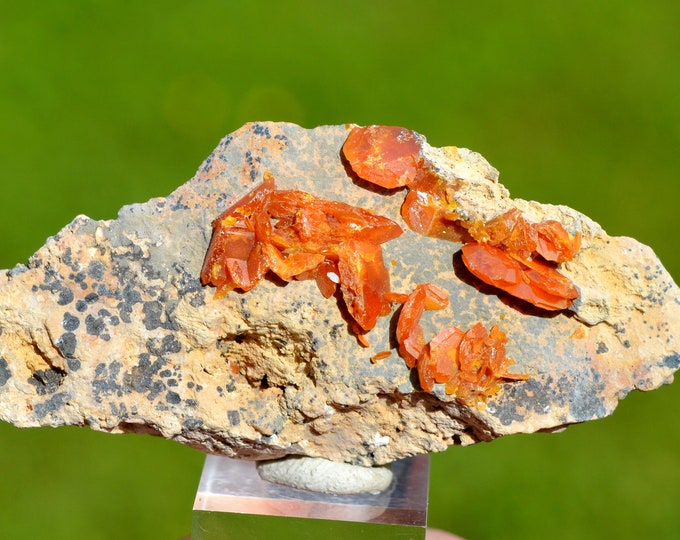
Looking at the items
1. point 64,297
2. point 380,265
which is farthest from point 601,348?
point 64,297

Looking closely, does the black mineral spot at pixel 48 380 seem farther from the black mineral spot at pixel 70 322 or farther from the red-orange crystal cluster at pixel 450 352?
the red-orange crystal cluster at pixel 450 352

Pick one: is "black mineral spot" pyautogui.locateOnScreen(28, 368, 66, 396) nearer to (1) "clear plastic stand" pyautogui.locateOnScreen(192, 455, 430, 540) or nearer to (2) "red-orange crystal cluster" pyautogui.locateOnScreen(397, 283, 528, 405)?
(1) "clear plastic stand" pyautogui.locateOnScreen(192, 455, 430, 540)

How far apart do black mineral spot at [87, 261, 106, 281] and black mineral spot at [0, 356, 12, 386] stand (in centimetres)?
35

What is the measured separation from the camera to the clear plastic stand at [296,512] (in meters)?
3.28

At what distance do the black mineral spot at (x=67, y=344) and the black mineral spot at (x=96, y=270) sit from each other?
0.56 feet

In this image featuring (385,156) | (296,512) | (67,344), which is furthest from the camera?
(296,512)

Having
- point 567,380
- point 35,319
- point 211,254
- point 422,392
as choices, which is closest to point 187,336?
point 211,254

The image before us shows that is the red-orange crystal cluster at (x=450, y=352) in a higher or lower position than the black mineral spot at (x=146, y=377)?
higher

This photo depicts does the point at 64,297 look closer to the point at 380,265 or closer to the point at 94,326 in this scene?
the point at 94,326

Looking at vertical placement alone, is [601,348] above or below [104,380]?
above

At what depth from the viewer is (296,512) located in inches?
130

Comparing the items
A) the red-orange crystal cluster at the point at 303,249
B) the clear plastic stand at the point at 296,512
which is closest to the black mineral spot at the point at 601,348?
the red-orange crystal cluster at the point at 303,249

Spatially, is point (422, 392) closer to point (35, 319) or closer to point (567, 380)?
point (567, 380)

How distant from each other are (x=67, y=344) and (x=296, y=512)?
102 cm
